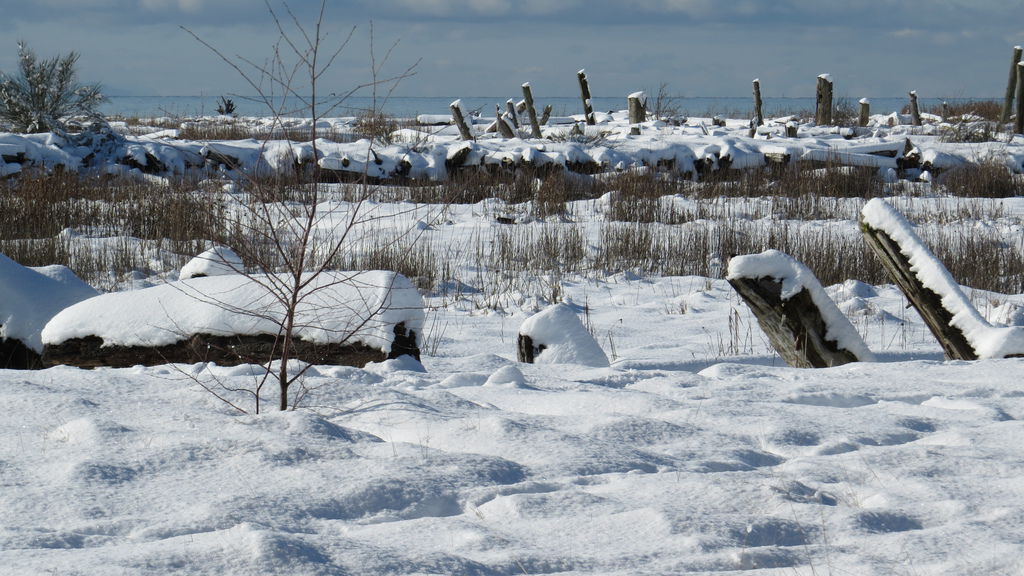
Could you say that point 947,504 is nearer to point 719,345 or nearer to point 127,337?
point 719,345

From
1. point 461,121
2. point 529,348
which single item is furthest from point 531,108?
point 529,348

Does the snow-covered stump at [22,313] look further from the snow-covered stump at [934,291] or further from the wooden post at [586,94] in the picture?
the wooden post at [586,94]

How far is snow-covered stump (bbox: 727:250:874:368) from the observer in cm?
415

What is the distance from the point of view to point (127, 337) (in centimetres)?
407

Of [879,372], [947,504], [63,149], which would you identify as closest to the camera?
[947,504]

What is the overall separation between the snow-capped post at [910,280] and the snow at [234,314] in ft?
7.48

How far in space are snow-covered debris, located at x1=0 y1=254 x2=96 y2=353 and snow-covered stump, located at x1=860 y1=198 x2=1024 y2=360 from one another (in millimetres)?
4154

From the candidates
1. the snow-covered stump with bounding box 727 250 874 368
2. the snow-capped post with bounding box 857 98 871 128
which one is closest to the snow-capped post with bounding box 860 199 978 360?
the snow-covered stump with bounding box 727 250 874 368

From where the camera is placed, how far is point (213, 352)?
13.3ft

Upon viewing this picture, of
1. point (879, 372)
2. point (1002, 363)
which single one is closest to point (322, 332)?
point (879, 372)

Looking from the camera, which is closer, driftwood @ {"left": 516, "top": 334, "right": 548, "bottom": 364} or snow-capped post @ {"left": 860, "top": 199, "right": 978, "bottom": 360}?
snow-capped post @ {"left": 860, "top": 199, "right": 978, "bottom": 360}

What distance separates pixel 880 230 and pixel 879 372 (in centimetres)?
78

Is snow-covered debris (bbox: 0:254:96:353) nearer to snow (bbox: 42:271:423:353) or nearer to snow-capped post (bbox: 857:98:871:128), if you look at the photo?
snow (bbox: 42:271:423:353)

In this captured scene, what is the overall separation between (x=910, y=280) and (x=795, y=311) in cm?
60
